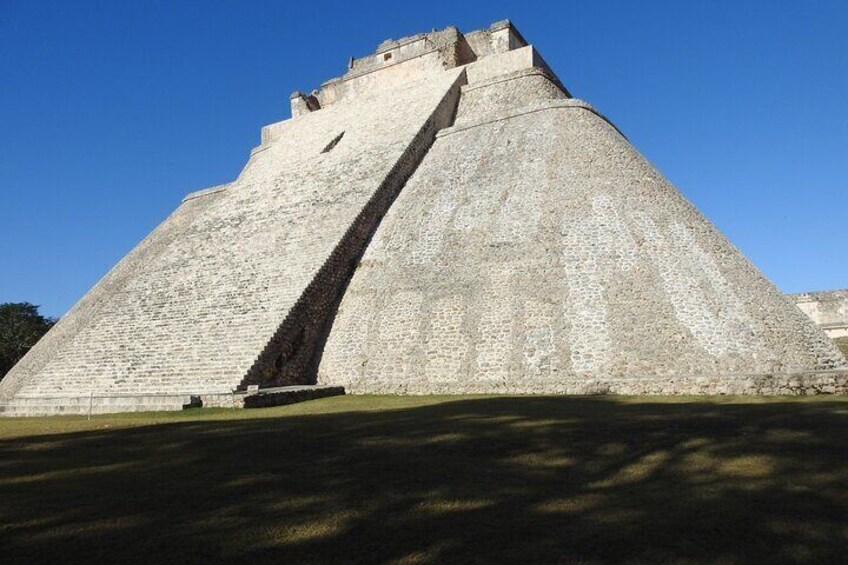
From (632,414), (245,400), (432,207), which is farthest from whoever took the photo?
(432,207)

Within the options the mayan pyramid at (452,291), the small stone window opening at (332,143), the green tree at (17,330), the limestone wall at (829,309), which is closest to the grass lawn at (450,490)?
the mayan pyramid at (452,291)

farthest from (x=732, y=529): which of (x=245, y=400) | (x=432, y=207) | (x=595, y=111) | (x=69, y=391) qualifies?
(x=595, y=111)

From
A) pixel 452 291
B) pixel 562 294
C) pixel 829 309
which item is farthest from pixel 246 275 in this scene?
pixel 829 309

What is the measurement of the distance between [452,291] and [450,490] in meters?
8.44

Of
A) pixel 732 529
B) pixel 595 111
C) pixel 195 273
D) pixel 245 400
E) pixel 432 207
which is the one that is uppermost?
pixel 595 111

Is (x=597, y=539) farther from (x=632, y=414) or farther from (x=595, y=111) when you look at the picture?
(x=595, y=111)

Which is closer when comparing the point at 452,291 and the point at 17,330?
the point at 452,291

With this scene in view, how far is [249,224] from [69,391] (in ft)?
19.9

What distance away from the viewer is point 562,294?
11938 millimetres

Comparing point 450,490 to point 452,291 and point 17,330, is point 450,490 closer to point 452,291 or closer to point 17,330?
point 452,291

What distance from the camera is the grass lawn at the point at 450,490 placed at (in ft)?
11.2

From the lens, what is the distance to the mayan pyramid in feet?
36.4

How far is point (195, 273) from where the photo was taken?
51.1 feet

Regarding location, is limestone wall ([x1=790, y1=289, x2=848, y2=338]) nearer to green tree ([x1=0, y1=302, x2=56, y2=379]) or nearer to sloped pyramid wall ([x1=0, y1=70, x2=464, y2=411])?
sloped pyramid wall ([x1=0, y1=70, x2=464, y2=411])
